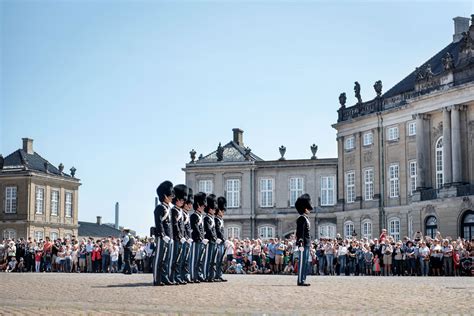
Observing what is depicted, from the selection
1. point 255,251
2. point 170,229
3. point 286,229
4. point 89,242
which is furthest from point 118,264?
point 286,229

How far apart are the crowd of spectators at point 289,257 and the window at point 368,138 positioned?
1750 centimetres

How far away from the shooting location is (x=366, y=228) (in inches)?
2181

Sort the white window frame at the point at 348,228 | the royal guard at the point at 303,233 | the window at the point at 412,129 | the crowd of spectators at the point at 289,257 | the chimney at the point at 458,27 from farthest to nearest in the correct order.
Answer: the white window frame at the point at 348,228 < the chimney at the point at 458,27 < the window at the point at 412,129 < the crowd of spectators at the point at 289,257 < the royal guard at the point at 303,233

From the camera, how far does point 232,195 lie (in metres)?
64.7

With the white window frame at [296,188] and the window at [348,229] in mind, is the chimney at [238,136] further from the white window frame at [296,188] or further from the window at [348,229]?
the window at [348,229]

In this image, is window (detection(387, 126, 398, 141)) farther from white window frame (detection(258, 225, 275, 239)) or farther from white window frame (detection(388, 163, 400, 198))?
white window frame (detection(258, 225, 275, 239))

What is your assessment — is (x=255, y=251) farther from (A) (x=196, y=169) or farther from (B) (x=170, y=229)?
(A) (x=196, y=169)

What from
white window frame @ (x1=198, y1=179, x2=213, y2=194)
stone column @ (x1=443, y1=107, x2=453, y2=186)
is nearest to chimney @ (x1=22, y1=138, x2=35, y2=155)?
white window frame @ (x1=198, y1=179, x2=213, y2=194)

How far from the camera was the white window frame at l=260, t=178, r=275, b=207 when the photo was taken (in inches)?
2516

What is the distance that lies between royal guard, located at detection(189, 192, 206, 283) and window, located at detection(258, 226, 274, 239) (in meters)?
42.6

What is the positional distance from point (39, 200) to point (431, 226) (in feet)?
126

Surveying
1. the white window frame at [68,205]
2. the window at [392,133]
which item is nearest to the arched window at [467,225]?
the window at [392,133]

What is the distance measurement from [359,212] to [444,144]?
373 inches

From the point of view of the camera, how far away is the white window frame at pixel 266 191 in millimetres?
63906
